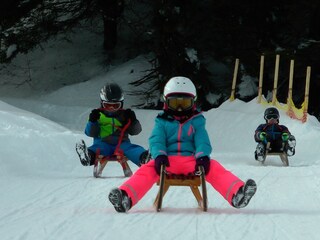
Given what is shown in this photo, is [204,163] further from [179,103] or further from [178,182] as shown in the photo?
[179,103]

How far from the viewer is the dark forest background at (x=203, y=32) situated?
21.2 m

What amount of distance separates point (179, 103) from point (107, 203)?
47.5 inches

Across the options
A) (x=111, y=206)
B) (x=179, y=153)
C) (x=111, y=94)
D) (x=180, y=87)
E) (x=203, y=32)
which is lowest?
(x=203, y=32)

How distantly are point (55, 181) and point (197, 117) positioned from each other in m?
2.63

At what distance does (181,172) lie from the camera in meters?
5.89

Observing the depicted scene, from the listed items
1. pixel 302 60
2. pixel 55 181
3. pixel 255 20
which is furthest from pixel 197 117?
Result: pixel 255 20

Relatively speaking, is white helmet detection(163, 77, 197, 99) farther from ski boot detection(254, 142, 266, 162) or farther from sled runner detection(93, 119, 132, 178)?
ski boot detection(254, 142, 266, 162)

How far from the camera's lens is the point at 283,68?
66.9 feet

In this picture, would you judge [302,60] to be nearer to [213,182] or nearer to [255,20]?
[255,20]

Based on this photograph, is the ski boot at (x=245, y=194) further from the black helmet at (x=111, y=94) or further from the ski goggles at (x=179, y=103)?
the black helmet at (x=111, y=94)

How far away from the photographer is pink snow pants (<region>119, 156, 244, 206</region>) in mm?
5574

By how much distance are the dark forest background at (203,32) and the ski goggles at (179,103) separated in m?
14.0

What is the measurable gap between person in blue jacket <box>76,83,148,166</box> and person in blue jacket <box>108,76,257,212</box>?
8.99 ft

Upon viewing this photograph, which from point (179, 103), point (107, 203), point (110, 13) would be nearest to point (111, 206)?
point (107, 203)
